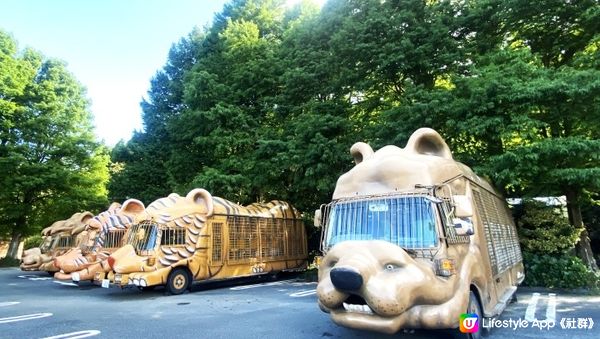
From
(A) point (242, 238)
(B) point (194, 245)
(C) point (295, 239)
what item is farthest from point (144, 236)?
(C) point (295, 239)

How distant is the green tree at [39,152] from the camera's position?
2425 cm

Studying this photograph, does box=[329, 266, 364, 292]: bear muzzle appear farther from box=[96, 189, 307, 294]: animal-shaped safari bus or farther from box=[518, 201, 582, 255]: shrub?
box=[518, 201, 582, 255]: shrub

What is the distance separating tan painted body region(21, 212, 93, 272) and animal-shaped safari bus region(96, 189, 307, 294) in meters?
7.62

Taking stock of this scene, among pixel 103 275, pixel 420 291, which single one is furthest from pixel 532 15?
pixel 103 275

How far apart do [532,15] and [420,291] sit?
1277cm

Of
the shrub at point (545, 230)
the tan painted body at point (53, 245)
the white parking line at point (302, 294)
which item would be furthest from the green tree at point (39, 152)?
the shrub at point (545, 230)

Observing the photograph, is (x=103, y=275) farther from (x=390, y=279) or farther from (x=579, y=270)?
(x=579, y=270)

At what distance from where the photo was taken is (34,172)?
24.4m

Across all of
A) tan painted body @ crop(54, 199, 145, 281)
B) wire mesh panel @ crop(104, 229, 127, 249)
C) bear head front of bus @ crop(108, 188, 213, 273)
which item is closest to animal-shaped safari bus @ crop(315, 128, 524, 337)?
bear head front of bus @ crop(108, 188, 213, 273)

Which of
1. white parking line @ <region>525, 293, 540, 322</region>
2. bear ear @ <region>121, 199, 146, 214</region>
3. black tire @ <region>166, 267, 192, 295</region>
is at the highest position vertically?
bear ear @ <region>121, 199, 146, 214</region>

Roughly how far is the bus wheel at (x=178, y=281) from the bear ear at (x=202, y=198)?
197 centimetres

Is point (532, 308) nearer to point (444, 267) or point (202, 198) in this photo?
point (444, 267)

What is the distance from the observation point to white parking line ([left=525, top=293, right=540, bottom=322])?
8.02 meters

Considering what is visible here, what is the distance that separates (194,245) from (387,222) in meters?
8.38
